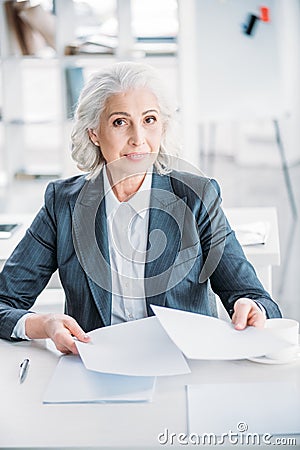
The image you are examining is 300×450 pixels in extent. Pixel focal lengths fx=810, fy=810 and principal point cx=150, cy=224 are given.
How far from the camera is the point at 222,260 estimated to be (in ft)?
6.05

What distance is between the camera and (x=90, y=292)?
1.84m

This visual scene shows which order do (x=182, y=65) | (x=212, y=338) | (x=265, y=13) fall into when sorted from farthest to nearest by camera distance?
1. (x=265, y=13)
2. (x=182, y=65)
3. (x=212, y=338)

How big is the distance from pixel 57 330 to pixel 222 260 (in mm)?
458

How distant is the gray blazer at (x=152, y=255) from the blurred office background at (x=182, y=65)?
75.5 inches

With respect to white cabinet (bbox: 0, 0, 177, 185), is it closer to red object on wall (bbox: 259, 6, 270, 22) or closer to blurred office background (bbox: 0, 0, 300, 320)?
blurred office background (bbox: 0, 0, 300, 320)

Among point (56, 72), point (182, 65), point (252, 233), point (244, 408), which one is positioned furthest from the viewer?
point (56, 72)

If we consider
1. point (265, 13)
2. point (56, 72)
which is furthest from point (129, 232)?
point (265, 13)

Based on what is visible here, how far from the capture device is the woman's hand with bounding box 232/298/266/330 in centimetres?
154

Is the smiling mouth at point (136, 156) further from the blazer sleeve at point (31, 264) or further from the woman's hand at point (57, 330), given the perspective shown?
the woman's hand at point (57, 330)

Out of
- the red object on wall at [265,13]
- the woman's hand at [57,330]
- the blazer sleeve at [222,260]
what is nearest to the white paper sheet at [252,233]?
the blazer sleeve at [222,260]

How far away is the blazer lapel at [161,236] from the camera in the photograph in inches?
72.4

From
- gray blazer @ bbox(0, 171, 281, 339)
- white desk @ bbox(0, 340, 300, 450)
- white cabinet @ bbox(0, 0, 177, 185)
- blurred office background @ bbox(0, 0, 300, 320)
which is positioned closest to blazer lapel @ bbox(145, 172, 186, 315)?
gray blazer @ bbox(0, 171, 281, 339)

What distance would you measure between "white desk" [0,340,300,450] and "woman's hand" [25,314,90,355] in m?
0.04

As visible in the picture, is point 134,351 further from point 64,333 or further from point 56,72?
point 56,72
